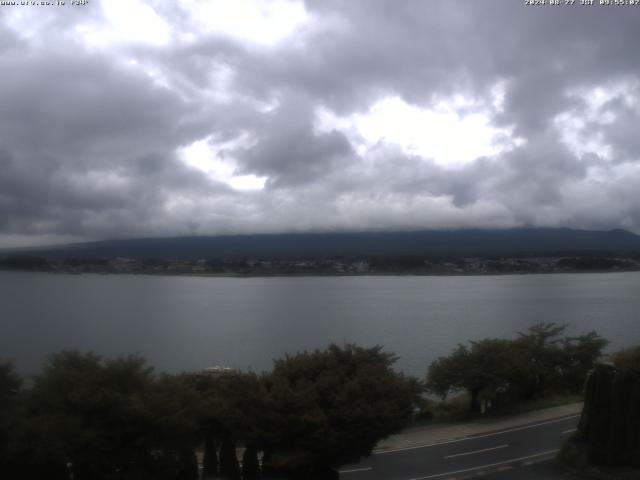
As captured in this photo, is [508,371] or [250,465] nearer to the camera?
[250,465]

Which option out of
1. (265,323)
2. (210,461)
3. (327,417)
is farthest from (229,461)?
(265,323)

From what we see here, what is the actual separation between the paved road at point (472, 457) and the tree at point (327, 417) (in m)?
1.73

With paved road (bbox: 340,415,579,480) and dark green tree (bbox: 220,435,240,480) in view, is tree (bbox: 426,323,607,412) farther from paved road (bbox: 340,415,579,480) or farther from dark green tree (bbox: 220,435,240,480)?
dark green tree (bbox: 220,435,240,480)

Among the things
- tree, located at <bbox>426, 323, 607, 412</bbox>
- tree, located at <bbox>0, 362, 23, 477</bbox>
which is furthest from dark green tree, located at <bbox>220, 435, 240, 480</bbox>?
tree, located at <bbox>426, 323, 607, 412</bbox>

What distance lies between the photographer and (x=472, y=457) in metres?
18.5

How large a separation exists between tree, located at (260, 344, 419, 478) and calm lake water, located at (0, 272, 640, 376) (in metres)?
11.3

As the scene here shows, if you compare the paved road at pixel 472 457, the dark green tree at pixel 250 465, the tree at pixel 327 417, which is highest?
the tree at pixel 327 417

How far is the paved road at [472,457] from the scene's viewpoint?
17016mm

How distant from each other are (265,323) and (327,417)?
2010 inches

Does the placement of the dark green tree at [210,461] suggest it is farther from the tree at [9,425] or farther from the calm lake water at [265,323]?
the calm lake water at [265,323]

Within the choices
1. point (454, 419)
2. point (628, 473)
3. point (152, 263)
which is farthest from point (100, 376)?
point (152, 263)

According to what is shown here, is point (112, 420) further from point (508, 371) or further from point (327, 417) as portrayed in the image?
point (508, 371)

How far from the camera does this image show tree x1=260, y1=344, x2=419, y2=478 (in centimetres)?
1548

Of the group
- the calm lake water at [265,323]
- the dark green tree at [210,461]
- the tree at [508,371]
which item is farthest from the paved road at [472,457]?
the calm lake water at [265,323]
